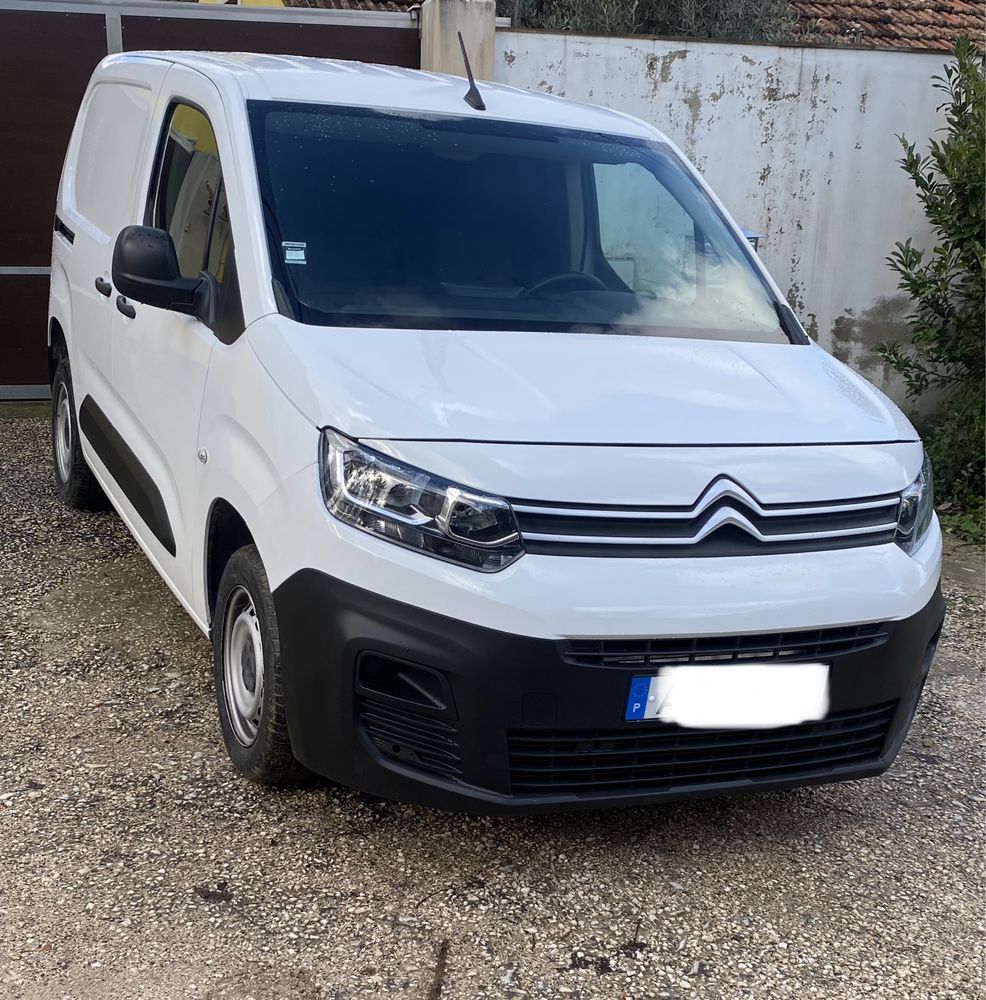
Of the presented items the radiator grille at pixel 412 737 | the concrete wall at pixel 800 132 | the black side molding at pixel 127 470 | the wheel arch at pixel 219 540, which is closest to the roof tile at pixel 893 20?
the concrete wall at pixel 800 132

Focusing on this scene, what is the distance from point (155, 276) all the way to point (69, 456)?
7.63 feet

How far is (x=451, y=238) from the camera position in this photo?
11.0ft

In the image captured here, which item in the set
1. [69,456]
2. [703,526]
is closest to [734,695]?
[703,526]

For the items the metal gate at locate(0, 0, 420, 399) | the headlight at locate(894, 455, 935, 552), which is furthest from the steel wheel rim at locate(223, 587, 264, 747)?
the metal gate at locate(0, 0, 420, 399)

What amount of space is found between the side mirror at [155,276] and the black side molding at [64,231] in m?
1.80

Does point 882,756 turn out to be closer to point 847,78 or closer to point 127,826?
point 127,826

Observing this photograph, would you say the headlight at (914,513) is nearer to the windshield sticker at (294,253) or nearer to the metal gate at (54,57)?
the windshield sticker at (294,253)

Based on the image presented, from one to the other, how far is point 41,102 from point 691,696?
6.42m

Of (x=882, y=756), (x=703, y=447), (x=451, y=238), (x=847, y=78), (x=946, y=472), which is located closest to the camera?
(x=703, y=447)

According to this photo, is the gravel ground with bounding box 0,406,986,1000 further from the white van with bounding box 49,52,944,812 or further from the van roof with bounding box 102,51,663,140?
the van roof with bounding box 102,51,663,140

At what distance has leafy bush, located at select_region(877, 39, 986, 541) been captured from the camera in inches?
255

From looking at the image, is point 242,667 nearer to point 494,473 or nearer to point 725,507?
point 494,473

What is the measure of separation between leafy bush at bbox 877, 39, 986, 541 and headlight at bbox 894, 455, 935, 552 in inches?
138

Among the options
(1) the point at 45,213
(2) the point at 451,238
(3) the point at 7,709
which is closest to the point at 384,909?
(3) the point at 7,709
